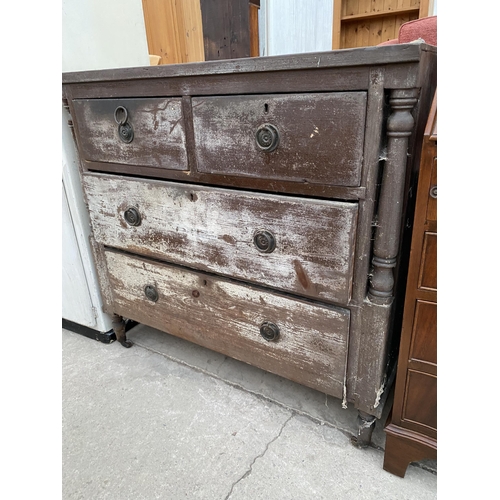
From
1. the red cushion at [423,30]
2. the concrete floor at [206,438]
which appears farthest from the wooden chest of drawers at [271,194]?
the red cushion at [423,30]

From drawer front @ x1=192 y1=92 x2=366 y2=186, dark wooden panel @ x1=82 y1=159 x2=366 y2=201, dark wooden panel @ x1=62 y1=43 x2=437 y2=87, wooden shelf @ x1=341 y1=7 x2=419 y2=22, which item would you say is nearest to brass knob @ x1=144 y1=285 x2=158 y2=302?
dark wooden panel @ x1=82 y1=159 x2=366 y2=201

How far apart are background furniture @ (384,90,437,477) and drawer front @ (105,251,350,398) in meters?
0.15

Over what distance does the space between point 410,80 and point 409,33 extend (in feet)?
1.57

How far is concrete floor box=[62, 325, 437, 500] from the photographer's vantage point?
37.5 inches

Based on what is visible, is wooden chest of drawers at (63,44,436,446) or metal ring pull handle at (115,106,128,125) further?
metal ring pull handle at (115,106,128,125)

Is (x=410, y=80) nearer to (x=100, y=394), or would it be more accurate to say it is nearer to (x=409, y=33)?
(x=409, y=33)

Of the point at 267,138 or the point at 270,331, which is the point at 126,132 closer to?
the point at 267,138

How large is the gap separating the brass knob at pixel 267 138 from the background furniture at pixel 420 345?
1.04 feet

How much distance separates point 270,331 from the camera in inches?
41.6

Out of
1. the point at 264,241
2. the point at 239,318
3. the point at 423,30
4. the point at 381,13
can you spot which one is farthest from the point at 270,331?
the point at 381,13

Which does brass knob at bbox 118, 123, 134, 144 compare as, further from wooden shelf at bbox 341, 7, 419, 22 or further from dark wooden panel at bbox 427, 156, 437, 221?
wooden shelf at bbox 341, 7, 419, 22

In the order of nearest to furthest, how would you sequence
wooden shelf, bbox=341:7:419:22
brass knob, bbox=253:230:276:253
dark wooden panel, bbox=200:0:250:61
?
brass knob, bbox=253:230:276:253 < dark wooden panel, bbox=200:0:250:61 < wooden shelf, bbox=341:7:419:22

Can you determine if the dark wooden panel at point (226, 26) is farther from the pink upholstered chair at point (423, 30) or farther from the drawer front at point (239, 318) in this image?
the drawer front at point (239, 318)
